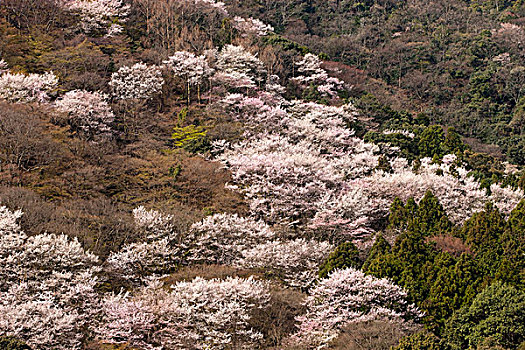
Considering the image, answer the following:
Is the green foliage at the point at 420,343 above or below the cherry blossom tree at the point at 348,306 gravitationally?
above

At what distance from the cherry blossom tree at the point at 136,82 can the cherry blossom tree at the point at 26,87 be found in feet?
12.9

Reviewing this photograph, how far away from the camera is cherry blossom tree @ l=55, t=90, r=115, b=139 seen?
34.9m

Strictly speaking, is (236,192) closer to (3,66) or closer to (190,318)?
(190,318)

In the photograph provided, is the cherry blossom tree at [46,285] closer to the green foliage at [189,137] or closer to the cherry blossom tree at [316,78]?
the green foliage at [189,137]

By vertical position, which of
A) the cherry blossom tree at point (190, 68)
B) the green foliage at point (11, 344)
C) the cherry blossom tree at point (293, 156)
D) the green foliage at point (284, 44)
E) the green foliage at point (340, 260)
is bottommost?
the cherry blossom tree at point (293, 156)

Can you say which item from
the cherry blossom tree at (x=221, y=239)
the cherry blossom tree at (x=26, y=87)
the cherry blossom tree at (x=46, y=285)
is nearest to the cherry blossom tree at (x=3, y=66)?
the cherry blossom tree at (x=26, y=87)

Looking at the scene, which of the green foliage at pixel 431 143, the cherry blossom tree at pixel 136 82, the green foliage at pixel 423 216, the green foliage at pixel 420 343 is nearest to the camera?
the green foliage at pixel 420 343

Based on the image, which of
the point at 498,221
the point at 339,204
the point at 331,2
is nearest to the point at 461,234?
the point at 498,221

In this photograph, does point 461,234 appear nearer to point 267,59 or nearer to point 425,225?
point 425,225

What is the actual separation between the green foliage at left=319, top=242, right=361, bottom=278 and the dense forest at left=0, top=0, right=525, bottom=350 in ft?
0.33

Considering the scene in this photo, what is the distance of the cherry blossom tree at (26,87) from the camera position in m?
34.2

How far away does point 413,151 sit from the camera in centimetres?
4091

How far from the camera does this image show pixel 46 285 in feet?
69.1

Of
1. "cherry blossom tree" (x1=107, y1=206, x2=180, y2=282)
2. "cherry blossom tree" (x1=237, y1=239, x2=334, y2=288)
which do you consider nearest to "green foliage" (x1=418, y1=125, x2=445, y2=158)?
"cherry blossom tree" (x1=237, y1=239, x2=334, y2=288)
